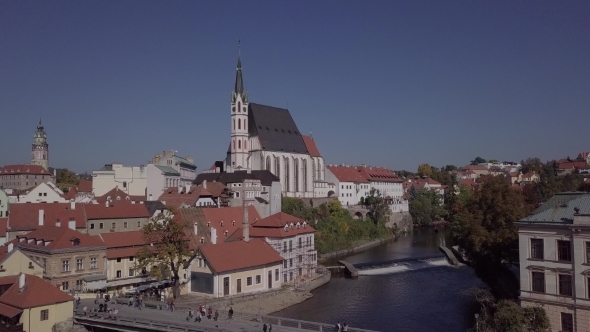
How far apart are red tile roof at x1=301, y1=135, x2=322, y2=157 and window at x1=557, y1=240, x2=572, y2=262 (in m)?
69.8

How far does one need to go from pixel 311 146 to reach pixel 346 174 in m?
8.47

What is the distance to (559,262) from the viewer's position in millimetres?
27219

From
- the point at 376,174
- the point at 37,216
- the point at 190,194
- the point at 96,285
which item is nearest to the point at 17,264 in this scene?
the point at 96,285

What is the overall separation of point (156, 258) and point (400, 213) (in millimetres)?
65250

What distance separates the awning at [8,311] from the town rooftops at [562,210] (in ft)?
92.8

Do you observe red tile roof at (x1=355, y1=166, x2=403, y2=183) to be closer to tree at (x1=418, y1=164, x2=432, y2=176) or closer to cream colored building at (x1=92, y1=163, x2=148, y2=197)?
tree at (x1=418, y1=164, x2=432, y2=176)

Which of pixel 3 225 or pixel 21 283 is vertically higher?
pixel 3 225

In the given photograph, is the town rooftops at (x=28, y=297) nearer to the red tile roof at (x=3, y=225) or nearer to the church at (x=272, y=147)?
the red tile roof at (x=3, y=225)

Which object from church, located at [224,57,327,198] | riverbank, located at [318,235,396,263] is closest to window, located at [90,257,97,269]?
riverbank, located at [318,235,396,263]

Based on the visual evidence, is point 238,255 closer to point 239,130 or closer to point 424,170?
point 239,130

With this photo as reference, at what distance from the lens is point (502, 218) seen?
36750 mm

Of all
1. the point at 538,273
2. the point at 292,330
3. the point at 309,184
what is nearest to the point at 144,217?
the point at 292,330

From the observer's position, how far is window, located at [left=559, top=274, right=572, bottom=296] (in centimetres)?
2684

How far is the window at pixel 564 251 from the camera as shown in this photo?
26969 millimetres
